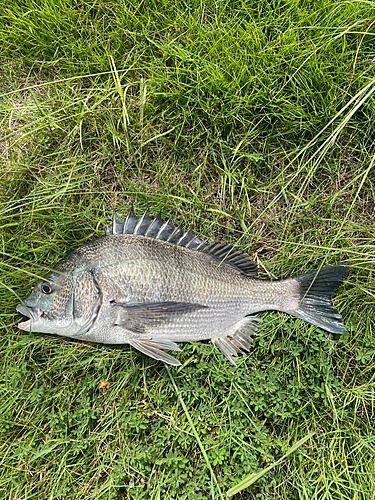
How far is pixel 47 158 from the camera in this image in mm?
2992

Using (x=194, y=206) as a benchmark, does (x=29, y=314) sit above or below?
below

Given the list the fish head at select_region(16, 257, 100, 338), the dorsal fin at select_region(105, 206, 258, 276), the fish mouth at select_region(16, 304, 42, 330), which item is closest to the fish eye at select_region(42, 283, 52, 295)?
the fish head at select_region(16, 257, 100, 338)

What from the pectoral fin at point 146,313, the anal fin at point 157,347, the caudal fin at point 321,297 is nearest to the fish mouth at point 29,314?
the pectoral fin at point 146,313

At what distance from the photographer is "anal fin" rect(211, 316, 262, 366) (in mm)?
2760

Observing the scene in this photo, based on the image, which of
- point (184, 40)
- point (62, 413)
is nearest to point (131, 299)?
point (62, 413)

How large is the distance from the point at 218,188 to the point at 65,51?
1947 millimetres

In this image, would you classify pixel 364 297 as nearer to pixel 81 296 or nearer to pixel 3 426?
pixel 81 296

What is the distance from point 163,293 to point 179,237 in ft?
1.69

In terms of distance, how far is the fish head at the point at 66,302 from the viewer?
2.47 meters

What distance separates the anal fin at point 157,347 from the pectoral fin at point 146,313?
4.3 inches

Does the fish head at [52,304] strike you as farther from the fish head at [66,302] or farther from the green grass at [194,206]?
the green grass at [194,206]

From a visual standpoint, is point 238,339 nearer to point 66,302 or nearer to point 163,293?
point 163,293

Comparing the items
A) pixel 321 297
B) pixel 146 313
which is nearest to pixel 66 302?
pixel 146 313

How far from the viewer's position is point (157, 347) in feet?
8.51
